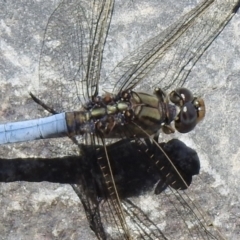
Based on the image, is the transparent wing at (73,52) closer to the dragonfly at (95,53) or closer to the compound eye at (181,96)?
the dragonfly at (95,53)

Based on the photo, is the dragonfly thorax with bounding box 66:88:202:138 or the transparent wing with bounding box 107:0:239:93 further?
the transparent wing with bounding box 107:0:239:93

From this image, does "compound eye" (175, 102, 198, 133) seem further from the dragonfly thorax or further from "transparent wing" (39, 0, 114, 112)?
"transparent wing" (39, 0, 114, 112)

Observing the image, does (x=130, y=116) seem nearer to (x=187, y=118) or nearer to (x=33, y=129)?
(x=187, y=118)

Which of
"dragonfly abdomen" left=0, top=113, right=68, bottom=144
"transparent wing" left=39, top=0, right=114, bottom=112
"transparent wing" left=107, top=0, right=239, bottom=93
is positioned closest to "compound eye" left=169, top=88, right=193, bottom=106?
"transparent wing" left=107, top=0, right=239, bottom=93

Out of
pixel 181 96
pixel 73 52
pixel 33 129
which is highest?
pixel 73 52

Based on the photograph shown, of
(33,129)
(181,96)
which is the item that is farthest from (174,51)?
(33,129)

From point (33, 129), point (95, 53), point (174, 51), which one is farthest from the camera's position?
point (174, 51)

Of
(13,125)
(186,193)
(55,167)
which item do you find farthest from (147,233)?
(13,125)
